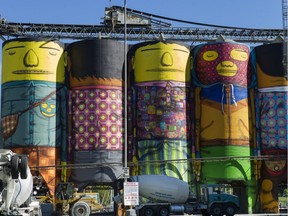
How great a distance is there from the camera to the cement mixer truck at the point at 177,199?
4338cm

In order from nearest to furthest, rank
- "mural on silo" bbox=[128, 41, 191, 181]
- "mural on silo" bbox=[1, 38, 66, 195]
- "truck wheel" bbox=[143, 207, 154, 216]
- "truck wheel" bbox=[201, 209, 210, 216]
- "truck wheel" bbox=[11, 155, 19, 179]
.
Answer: "truck wheel" bbox=[11, 155, 19, 179]
"truck wheel" bbox=[143, 207, 154, 216]
"truck wheel" bbox=[201, 209, 210, 216]
"mural on silo" bbox=[1, 38, 66, 195]
"mural on silo" bbox=[128, 41, 191, 181]

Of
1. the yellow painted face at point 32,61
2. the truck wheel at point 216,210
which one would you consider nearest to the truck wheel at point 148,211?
the truck wheel at point 216,210

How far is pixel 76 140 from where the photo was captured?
55.3 m

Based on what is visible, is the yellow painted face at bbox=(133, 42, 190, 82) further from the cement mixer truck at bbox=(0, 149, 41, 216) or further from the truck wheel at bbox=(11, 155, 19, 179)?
the truck wheel at bbox=(11, 155, 19, 179)

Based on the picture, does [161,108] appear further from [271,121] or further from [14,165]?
[14,165]

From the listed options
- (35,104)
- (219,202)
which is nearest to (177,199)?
(219,202)

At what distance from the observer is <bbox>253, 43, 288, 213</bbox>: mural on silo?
183ft

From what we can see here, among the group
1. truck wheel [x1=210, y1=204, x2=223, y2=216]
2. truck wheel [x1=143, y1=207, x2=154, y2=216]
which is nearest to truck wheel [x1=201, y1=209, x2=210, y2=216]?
truck wheel [x1=210, y1=204, x2=223, y2=216]

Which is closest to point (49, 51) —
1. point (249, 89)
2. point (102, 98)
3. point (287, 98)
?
point (102, 98)

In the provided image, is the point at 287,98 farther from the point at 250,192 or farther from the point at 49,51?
the point at 49,51

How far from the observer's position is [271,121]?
56500 millimetres

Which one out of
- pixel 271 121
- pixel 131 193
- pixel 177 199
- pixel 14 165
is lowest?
pixel 177 199

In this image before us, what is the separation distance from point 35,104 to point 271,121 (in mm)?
26258

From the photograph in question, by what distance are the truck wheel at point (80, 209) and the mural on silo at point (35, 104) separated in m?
14.1
